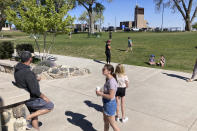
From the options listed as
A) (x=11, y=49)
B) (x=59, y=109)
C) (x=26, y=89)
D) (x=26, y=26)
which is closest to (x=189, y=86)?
(x=59, y=109)

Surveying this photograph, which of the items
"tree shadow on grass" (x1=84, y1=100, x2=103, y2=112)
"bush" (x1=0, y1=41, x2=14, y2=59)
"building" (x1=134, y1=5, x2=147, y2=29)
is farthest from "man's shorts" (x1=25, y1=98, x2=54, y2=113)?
"building" (x1=134, y1=5, x2=147, y2=29)

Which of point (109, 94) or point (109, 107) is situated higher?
point (109, 94)

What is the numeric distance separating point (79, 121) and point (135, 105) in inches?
73.1

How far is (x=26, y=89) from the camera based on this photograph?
3.17m

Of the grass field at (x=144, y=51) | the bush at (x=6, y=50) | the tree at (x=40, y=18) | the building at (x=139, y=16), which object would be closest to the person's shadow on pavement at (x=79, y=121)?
the tree at (x=40, y=18)

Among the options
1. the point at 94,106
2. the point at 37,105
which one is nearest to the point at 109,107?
the point at 37,105

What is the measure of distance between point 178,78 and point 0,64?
8.90m

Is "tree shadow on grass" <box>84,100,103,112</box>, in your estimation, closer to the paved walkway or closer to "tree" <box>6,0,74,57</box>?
the paved walkway

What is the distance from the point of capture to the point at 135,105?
17.8 feet

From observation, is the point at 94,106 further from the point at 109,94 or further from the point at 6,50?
the point at 6,50

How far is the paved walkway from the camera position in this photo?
4.28 m

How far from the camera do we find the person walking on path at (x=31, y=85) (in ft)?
10.2

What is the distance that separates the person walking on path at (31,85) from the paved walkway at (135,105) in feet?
2.88

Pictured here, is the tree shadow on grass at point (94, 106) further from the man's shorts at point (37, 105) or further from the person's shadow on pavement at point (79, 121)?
the man's shorts at point (37, 105)
